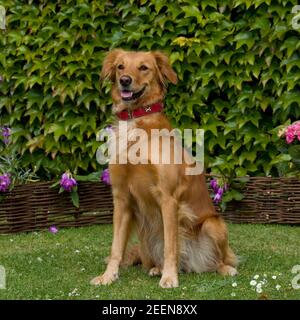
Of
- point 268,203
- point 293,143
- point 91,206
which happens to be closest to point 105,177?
point 91,206

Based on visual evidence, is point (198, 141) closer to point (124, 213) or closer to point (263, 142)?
point (263, 142)

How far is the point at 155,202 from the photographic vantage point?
4656mm

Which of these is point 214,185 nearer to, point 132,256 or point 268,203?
point 268,203

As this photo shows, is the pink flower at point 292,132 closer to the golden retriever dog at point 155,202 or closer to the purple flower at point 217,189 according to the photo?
the purple flower at point 217,189

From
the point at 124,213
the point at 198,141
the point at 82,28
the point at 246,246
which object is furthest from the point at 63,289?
the point at 82,28

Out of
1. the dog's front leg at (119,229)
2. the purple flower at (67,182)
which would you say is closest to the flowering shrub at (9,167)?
the purple flower at (67,182)

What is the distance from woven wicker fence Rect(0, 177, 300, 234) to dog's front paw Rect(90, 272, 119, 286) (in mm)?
1848

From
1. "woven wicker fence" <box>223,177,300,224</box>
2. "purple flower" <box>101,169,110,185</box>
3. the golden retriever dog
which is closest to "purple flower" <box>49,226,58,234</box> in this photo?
"purple flower" <box>101,169,110,185</box>

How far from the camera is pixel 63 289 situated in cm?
439

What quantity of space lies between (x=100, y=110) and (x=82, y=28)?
739 mm

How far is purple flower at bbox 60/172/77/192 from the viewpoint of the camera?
634 cm

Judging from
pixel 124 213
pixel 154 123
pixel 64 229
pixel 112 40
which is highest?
pixel 112 40

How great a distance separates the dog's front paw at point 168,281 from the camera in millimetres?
4449

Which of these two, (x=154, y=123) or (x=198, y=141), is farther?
(x=198, y=141)
